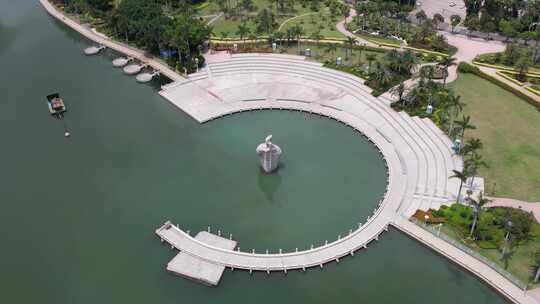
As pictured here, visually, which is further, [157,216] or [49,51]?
[49,51]

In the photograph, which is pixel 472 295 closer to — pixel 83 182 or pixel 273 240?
pixel 273 240

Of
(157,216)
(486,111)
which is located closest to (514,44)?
(486,111)

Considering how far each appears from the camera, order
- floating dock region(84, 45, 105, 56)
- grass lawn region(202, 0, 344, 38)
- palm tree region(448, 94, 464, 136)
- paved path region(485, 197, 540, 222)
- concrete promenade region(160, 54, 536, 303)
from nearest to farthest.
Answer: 1. concrete promenade region(160, 54, 536, 303)
2. paved path region(485, 197, 540, 222)
3. palm tree region(448, 94, 464, 136)
4. floating dock region(84, 45, 105, 56)
5. grass lawn region(202, 0, 344, 38)

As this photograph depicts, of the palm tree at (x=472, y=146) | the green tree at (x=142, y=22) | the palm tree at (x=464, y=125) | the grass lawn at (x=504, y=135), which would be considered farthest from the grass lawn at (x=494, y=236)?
the green tree at (x=142, y=22)

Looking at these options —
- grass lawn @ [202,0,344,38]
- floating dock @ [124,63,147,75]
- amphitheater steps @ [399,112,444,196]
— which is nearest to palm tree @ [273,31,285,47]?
grass lawn @ [202,0,344,38]

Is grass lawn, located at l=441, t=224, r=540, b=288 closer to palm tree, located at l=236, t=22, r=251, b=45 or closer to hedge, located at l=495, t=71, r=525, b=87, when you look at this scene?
hedge, located at l=495, t=71, r=525, b=87

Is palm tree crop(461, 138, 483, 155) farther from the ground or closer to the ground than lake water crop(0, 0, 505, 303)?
farther from the ground

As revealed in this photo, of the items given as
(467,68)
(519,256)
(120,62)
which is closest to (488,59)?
(467,68)
